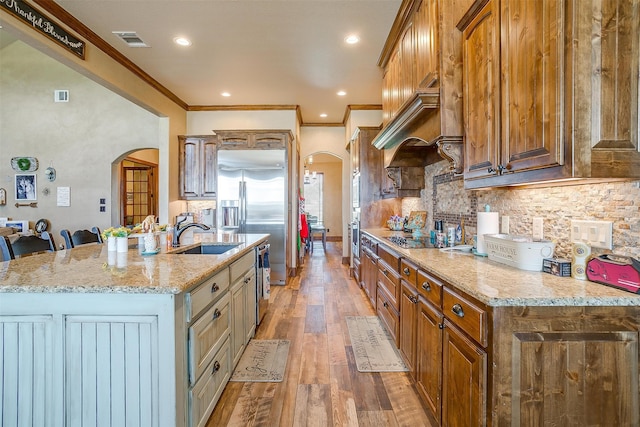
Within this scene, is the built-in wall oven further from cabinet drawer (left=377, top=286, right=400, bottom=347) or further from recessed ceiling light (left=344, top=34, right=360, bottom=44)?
recessed ceiling light (left=344, top=34, right=360, bottom=44)

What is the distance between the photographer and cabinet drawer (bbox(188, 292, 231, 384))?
155cm

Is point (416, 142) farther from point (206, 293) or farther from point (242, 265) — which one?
point (206, 293)

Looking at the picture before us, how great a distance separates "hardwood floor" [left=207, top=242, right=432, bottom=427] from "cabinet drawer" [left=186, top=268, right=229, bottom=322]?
727 mm

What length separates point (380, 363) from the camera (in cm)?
250

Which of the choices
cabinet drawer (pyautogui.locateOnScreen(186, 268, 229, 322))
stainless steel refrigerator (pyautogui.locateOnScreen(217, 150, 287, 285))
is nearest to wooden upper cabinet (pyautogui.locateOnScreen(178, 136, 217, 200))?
stainless steel refrigerator (pyautogui.locateOnScreen(217, 150, 287, 285))

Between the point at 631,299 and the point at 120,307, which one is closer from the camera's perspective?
the point at 631,299

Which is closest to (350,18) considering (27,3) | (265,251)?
(265,251)

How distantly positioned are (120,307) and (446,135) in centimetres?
204

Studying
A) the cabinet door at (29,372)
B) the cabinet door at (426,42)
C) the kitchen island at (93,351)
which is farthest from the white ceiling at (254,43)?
the cabinet door at (29,372)

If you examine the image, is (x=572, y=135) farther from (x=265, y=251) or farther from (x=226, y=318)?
(x=265, y=251)

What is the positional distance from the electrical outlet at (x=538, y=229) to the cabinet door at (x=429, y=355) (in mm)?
740

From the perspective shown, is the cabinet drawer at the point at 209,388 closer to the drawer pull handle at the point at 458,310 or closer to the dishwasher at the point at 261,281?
the dishwasher at the point at 261,281

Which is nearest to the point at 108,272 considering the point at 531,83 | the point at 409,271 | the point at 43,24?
the point at 409,271

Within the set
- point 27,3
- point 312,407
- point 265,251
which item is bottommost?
point 312,407
